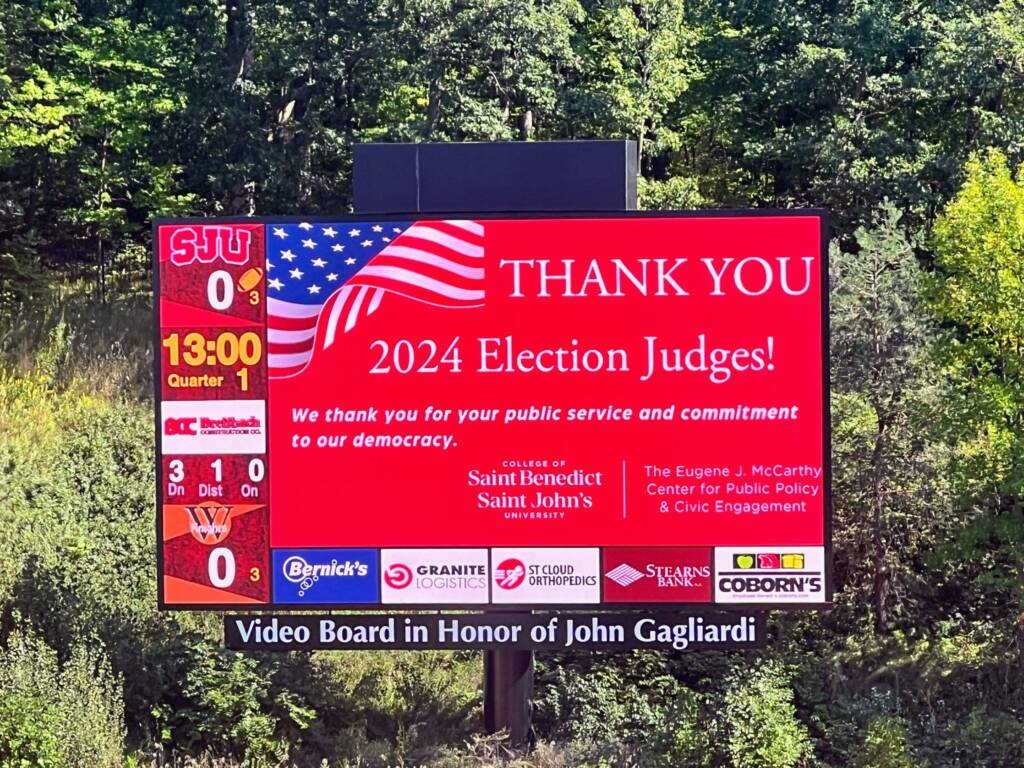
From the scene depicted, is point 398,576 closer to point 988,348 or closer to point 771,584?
point 771,584

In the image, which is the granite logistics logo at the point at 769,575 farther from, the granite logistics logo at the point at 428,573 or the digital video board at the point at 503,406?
the granite logistics logo at the point at 428,573

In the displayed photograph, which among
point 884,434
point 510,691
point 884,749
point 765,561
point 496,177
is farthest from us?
point 884,434

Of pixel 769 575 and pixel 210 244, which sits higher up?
pixel 210 244

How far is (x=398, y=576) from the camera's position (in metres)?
9.78

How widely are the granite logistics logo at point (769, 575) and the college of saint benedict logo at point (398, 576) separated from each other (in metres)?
2.50

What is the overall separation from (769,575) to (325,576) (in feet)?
11.8

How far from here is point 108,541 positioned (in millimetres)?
14406

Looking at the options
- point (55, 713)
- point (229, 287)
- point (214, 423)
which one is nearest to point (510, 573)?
point (214, 423)

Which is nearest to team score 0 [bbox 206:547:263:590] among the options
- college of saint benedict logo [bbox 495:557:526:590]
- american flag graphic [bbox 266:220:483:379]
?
american flag graphic [bbox 266:220:483:379]

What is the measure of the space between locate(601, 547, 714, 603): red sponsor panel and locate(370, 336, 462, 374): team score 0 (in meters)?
Result: 1.99

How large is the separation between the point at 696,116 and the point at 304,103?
8.82 metres

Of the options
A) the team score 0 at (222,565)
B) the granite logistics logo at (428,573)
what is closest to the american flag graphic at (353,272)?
the team score 0 at (222,565)

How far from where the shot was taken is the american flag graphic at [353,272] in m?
9.70

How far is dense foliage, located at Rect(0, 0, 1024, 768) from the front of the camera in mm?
11688
